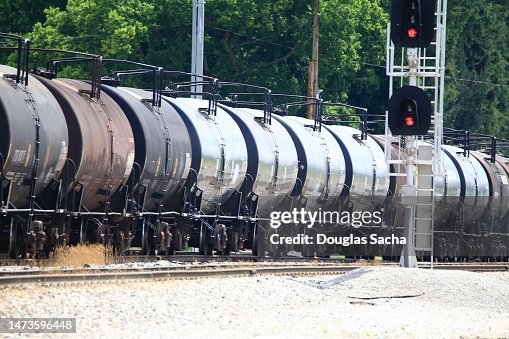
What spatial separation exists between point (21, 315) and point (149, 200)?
10.9m

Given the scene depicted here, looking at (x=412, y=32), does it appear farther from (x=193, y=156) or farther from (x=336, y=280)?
(x=193, y=156)

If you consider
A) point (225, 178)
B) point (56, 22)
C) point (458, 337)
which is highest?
point (56, 22)

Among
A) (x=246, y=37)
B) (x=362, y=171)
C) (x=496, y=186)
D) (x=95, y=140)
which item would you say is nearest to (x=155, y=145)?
(x=95, y=140)

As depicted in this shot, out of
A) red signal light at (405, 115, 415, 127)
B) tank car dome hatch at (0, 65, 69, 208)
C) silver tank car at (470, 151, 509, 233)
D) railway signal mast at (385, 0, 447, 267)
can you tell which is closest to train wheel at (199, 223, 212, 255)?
railway signal mast at (385, 0, 447, 267)

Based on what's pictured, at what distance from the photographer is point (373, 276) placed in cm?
2075

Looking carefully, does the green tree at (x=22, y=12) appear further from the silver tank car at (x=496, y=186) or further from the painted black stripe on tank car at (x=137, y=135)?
the painted black stripe on tank car at (x=137, y=135)

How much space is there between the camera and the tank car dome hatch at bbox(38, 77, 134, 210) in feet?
68.8

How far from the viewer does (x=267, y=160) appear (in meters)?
28.0

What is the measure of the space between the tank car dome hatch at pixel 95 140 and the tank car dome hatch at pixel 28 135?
1.51ft

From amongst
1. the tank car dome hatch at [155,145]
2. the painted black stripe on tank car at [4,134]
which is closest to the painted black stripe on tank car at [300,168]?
the tank car dome hatch at [155,145]

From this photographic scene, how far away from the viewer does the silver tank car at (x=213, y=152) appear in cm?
2559

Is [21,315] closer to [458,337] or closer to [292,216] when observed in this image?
[458,337]

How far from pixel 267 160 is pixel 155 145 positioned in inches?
190

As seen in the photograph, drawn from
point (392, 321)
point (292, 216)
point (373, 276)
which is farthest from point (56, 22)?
point (392, 321)
